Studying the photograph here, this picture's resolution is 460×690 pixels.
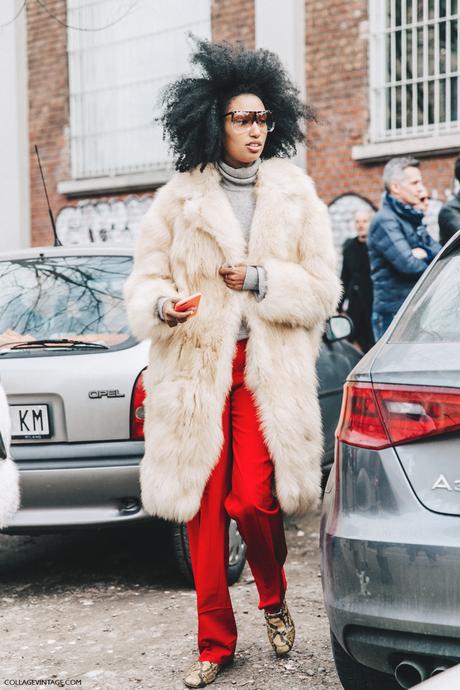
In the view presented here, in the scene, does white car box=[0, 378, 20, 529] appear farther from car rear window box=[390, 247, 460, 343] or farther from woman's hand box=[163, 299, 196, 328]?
car rear window box=[390, 247, 460, 343]

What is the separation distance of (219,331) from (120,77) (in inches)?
409

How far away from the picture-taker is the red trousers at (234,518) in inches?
149

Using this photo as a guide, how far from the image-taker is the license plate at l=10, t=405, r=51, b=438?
477cm

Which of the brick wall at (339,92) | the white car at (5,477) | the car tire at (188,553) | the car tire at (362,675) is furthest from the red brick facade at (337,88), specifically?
the car tire at (362,675)

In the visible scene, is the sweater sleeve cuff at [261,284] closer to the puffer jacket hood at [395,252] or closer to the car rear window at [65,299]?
the car rear window at [65,299]

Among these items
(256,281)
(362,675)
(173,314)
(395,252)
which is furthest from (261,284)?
(395,252)

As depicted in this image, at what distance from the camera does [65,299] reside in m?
5.21

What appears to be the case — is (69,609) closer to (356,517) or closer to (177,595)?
(177,595)

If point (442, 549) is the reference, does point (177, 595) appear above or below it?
below

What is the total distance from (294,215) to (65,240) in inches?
394

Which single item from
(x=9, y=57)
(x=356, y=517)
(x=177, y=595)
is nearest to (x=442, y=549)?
(x=356, y=517)

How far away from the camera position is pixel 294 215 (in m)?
3.92

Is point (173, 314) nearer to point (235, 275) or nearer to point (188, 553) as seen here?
point (235, 275)

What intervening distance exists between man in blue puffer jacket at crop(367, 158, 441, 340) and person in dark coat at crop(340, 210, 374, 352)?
3481 millimetres
